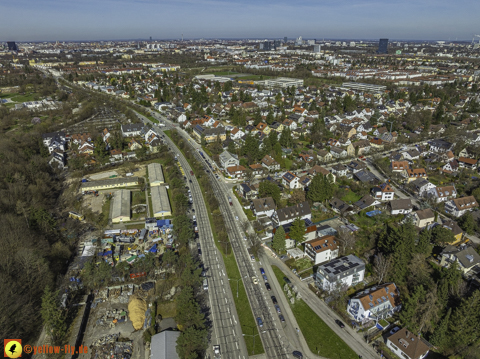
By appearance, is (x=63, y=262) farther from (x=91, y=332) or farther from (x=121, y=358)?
(x=121, y=358)

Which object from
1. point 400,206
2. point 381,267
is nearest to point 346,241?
point 381,267

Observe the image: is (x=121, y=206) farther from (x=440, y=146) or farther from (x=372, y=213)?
(x=440, y=146)

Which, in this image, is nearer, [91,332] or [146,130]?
[91,332]

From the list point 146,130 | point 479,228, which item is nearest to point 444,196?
point 479,228

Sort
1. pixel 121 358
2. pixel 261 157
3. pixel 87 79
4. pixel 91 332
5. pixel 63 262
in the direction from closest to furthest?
1. pixel 121 358
2. pixel 91 332
3. pixel 63 262
4. pixel 261 157
5. pixel 87 79

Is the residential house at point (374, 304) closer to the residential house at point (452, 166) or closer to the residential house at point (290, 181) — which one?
the residential house at point (290, 181)

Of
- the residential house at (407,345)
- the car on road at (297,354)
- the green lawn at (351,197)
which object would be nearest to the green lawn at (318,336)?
the car on road at (297,354)

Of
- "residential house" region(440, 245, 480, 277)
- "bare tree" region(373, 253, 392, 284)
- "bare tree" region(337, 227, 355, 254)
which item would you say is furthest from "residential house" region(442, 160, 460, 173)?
"bare tree" region(373, 253, 392, 284)
